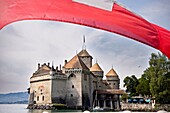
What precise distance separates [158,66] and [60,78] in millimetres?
5960

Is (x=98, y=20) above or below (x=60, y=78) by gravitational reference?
below

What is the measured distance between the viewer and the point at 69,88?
12.6 metres

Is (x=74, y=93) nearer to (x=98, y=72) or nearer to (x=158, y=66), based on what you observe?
(x=98, y=72)

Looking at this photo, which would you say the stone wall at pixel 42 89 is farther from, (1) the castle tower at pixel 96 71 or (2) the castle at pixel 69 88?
(1) the castle tower at pixel 96 71

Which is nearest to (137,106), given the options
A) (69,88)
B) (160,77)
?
(160,77)

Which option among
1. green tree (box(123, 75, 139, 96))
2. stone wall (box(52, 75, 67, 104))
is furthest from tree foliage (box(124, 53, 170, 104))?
stone wall (box(52, 75, 67, 104))

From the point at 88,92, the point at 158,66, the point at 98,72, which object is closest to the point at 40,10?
the point at 158,66

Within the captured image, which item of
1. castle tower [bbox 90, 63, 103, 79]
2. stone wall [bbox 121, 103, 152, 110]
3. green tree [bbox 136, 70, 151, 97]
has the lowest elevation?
stone wall [bbox 121, 103, 152, 110]

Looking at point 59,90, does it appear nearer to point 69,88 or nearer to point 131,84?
point 69,88

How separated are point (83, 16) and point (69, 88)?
40.3 ft

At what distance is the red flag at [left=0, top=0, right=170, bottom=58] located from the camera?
45cm

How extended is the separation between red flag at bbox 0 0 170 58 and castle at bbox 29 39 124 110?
10855 millimetres

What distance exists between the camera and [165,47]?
19.6 inches

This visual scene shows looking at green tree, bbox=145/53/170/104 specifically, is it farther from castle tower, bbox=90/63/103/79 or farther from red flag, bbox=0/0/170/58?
castle tower, bbox=90/63/103/79
